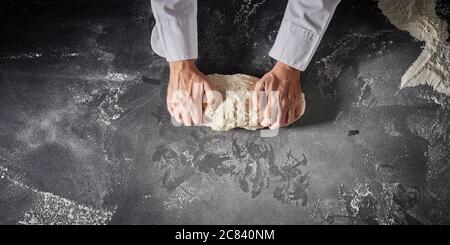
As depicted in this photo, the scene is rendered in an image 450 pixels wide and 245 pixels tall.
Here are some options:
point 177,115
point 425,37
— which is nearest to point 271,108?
point 177,115

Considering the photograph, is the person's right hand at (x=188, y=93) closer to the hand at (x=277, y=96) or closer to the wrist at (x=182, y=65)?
the wrist at (x=182, y=65)

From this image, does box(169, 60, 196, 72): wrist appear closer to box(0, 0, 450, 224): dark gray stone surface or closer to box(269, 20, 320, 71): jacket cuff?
box(0, 0, 450, 224): dark gray stone surface

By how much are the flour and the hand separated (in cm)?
50

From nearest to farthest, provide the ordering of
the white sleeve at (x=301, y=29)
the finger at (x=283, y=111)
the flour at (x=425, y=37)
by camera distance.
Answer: the white sleeve at (x=301, y=29), the finger at (x=283, y=111), the flour at (x=425, y=37)

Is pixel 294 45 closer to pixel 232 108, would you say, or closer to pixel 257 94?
pixel 257 94

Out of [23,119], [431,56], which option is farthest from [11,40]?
[431,56]

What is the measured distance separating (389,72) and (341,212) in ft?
2.06

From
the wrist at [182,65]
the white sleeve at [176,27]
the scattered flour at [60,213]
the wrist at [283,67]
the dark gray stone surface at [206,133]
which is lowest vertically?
the scattered flour at [60,213]

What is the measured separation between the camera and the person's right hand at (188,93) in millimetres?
1529

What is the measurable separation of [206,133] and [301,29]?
0.57 metres

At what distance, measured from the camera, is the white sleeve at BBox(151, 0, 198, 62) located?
147 cm

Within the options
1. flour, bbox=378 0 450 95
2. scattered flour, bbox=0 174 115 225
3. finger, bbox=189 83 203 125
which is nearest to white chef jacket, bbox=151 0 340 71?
finger, bbox=189 83 203 125

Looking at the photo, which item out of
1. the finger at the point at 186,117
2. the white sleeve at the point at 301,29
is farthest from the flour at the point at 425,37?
the finger at the point at 186,117

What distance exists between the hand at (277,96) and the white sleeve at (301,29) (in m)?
0.05
